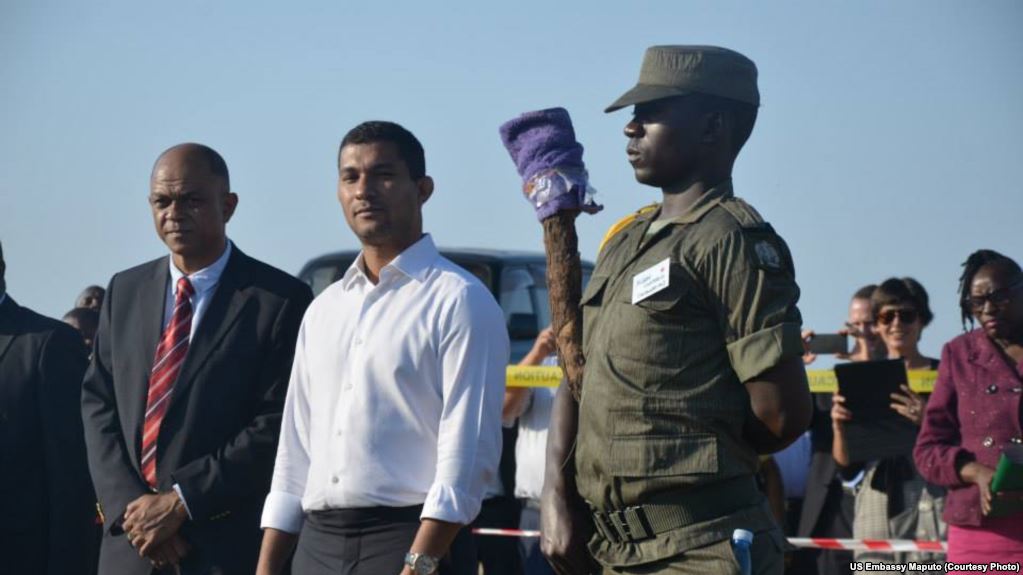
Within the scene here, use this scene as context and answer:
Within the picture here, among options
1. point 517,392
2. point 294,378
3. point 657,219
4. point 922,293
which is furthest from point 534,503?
point 657,219

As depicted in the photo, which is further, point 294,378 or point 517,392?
point 517,392

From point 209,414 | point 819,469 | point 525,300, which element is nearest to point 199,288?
point 209,414

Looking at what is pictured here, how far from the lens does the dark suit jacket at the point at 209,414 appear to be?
5.55 m

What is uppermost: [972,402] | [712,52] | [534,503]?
[712,52]

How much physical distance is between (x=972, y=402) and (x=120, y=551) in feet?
12.0

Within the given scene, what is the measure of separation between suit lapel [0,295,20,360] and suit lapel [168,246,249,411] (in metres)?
1.28

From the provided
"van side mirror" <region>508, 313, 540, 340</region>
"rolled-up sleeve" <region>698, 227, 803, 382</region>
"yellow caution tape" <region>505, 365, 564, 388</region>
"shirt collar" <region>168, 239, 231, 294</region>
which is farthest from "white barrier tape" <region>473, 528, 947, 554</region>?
"van side mirror" <region>508, 313, 540, 340</region>

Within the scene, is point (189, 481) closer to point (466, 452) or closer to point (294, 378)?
point (294, 378)

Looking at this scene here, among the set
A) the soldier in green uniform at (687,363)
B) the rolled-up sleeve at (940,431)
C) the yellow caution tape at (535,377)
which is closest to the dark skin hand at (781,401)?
the soldier in green uniform at (687,363)

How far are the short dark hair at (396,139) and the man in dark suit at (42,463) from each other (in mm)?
2083

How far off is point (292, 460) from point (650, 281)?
1883 mm

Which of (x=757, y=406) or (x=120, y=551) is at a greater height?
(x=757, y=406)

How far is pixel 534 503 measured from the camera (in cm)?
855

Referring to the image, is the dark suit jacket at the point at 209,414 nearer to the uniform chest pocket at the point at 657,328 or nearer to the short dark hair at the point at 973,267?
the uniform chest pocket at the point at 657,328
